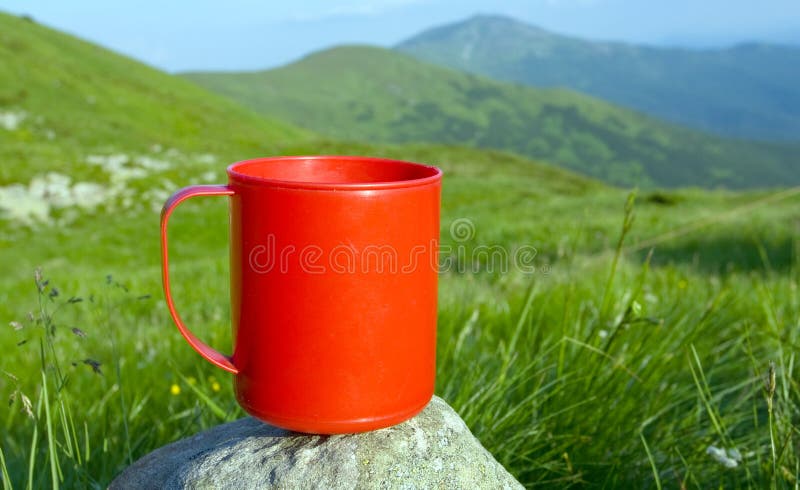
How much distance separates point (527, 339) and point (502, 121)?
182m

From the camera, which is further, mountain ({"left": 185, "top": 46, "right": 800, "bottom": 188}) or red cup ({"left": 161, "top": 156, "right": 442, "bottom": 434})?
mountain ({"left": 185, "top": 46, "right": 800, "bottom": 188})

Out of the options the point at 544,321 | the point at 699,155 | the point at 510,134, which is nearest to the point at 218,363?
the point at 544,321

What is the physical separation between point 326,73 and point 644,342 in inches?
7668

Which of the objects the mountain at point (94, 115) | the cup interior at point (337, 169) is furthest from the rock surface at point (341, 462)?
the mountain at point (94, 115)

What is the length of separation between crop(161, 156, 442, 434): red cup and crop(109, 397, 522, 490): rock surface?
0.08 meters

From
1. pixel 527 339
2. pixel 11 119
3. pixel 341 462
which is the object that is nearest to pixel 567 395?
pixel 527 339

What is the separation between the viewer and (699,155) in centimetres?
17325

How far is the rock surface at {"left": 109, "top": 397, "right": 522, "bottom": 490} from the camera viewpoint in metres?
1.87

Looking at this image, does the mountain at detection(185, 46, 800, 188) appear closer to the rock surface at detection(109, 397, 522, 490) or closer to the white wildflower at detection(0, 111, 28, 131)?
the white wildflower at detection(0, 111, 28, 131)

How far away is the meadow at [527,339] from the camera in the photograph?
8.41ft

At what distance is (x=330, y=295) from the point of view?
6.05 ft

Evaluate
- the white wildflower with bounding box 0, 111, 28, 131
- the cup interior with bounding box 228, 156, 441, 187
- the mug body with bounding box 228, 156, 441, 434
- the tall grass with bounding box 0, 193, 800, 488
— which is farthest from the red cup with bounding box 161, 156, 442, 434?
the white wildflower with bounding box 0, 111, 28, 131

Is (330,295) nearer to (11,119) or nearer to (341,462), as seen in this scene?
(341,462)

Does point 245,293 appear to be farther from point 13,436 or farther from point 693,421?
point 13,436
